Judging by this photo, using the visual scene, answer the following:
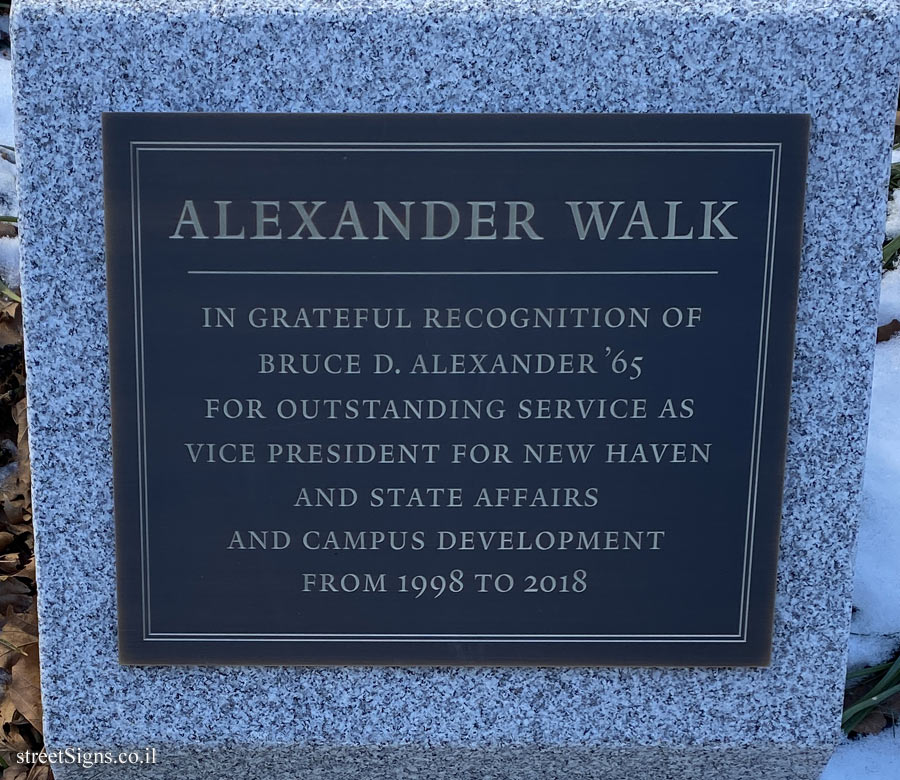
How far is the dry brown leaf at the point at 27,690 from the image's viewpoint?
2324 millimetres

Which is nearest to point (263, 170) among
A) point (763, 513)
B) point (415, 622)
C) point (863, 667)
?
point (415, 622)

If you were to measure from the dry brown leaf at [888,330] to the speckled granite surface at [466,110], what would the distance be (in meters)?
1.01

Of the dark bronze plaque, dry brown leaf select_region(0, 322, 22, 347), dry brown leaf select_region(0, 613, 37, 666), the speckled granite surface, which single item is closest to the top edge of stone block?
the speckled granite surface

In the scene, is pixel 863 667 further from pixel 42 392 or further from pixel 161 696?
pixel 42 392

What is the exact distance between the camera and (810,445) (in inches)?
80.9

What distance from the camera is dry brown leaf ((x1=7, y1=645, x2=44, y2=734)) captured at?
2324mm

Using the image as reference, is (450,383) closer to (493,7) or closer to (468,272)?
(468,272)

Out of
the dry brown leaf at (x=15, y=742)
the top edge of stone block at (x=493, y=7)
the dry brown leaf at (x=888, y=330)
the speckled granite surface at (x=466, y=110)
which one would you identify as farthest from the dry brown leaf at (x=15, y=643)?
the dry brown leaf at (x=888, y=330)

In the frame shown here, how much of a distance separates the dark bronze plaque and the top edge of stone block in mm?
226

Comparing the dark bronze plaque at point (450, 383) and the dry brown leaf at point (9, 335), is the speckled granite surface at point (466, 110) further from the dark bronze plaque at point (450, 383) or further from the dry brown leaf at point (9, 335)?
the dry brown leaf at point (9, 335)

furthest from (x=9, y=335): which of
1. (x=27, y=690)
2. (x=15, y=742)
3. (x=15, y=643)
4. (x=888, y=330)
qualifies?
(x=888, y=330)

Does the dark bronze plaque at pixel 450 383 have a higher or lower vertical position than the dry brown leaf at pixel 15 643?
higher

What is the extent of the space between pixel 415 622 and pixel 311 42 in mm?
1290

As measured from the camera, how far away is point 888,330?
2.91 m
